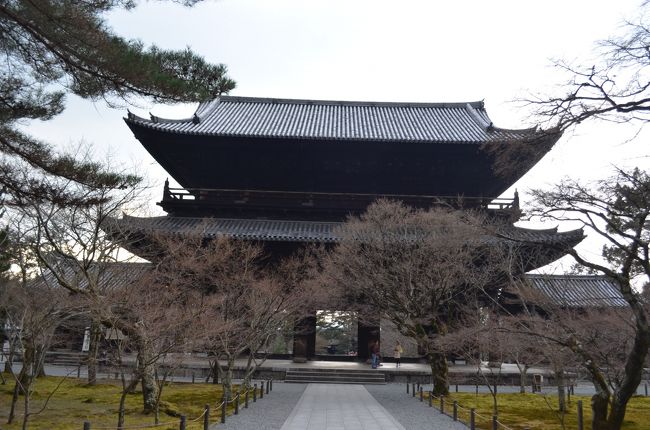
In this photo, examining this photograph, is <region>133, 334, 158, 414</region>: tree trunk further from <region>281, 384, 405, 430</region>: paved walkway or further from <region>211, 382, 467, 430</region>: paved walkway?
<region>281, 384, 405, 430</region>: paved walkway

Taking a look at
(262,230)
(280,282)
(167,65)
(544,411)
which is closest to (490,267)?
(544,411)

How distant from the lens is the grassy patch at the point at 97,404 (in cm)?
1228

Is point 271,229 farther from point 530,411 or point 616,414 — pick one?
point 616,414

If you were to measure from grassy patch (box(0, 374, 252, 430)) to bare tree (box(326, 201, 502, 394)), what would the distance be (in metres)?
6.03

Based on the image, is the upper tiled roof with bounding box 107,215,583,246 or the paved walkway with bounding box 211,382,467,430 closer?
the paved walkway with bounding box 211,382,467,430

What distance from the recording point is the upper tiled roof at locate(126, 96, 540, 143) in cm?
2355

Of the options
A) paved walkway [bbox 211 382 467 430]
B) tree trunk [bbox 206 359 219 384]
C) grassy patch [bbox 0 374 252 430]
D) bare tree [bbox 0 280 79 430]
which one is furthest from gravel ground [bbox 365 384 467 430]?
bare tree [bbox 0 280 79 430]

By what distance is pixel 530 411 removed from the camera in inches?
611

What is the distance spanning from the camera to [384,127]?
87.7 feet

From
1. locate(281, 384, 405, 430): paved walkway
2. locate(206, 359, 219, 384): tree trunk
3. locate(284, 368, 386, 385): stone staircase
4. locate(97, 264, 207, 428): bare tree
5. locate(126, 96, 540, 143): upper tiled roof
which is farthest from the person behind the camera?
locate(126, 96, 540, 143): upper tiled roof

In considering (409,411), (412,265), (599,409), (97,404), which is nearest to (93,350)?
(97,404)

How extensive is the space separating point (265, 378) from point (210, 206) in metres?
8.00

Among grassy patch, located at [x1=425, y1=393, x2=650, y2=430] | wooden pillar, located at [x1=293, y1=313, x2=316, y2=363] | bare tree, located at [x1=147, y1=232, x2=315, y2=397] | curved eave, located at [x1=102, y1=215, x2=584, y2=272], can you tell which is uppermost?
curved eave, located at [x1=102, y1=215, x2=584, y2=272]

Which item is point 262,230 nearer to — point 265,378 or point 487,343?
point 265,378
